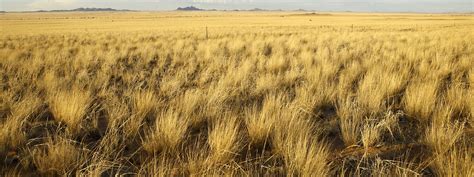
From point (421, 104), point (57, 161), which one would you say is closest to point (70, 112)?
point (57, 161)

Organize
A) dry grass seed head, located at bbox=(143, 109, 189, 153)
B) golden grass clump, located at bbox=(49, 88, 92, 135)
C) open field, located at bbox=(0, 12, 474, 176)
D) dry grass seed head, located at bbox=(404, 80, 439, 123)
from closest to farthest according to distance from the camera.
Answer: open field, located at bbox=(0, 12, 474, 176)
dry grass seed head, located at bbox=(143, 109, 189, 153)
golden grass clump, located at bbox=(49, 88, 92, 135)
dry grass seed head, located at bbox=(404, 80, 439, 123)

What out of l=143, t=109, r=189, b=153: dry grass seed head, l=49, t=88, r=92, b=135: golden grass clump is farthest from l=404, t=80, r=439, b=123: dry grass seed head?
l=49, t=88, r=92, b=135: golden grass clump

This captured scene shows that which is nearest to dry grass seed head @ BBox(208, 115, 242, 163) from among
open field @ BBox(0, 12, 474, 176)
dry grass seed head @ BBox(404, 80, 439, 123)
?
open field @ BBox(0, 12, 474, 176)

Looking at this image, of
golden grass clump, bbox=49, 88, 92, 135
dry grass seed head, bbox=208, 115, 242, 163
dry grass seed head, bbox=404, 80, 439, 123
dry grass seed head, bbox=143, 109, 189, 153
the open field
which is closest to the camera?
the open field

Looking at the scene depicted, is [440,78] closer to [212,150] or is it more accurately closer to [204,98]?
[204,98]

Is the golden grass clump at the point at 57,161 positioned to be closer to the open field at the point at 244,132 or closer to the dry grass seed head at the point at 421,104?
the open field at the point at 244,132

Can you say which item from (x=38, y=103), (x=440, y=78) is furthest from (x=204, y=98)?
(x=440, y=78)

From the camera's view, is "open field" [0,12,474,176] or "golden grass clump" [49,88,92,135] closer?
"open field" [0,12,474,176]

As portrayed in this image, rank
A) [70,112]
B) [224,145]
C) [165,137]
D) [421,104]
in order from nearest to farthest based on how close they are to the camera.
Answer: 1. [224,145]
2. [165,137]
3. [70,112]
4. [421,104]

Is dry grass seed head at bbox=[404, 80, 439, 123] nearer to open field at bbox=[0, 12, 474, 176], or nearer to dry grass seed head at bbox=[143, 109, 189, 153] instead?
open field at bbox=[0, 12, 474, 176]

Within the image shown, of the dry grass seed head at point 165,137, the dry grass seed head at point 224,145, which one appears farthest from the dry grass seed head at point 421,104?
the dry grass seed head at point 165,137

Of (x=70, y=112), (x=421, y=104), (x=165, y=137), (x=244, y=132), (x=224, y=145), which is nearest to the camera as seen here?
(x=224, y=145)

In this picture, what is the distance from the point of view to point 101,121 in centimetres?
457

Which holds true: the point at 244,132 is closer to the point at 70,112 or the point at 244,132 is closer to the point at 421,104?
the point at 70,112
